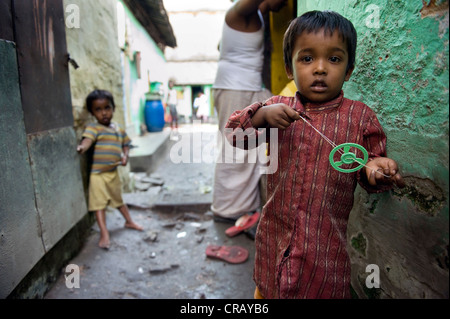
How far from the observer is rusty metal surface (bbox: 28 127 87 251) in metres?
1.89

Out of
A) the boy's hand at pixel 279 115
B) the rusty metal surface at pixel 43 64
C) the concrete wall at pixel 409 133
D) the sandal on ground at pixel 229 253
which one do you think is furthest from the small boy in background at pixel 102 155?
the concrete wall at pixel 409 133

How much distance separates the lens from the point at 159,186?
518 cm

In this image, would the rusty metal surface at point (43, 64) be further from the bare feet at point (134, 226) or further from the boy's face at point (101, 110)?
the bare feet at point (134, 226)

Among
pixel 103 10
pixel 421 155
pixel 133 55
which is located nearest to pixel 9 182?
pixel 421 155

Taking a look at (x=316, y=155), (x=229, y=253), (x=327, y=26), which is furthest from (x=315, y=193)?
(x=229, y=253)

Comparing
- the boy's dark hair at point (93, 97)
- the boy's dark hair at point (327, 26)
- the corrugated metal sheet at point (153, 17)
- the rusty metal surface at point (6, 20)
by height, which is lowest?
the boy's dark hair at point (93, 97)

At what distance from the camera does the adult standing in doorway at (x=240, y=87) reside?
2.48 meters

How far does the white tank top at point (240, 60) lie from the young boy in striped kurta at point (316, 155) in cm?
137

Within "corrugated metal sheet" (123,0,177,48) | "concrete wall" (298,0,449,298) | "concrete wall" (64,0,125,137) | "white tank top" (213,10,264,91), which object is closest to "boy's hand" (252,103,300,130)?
"concrete wall" (298,0,449,298)

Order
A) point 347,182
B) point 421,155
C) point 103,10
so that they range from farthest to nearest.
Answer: point 103,10 < point 347,182 < point 421,155

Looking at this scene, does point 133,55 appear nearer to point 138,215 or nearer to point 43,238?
point 138,215

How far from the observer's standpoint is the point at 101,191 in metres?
2.88

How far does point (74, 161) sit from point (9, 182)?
1022 millimetres

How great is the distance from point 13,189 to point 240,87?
6.14ft
